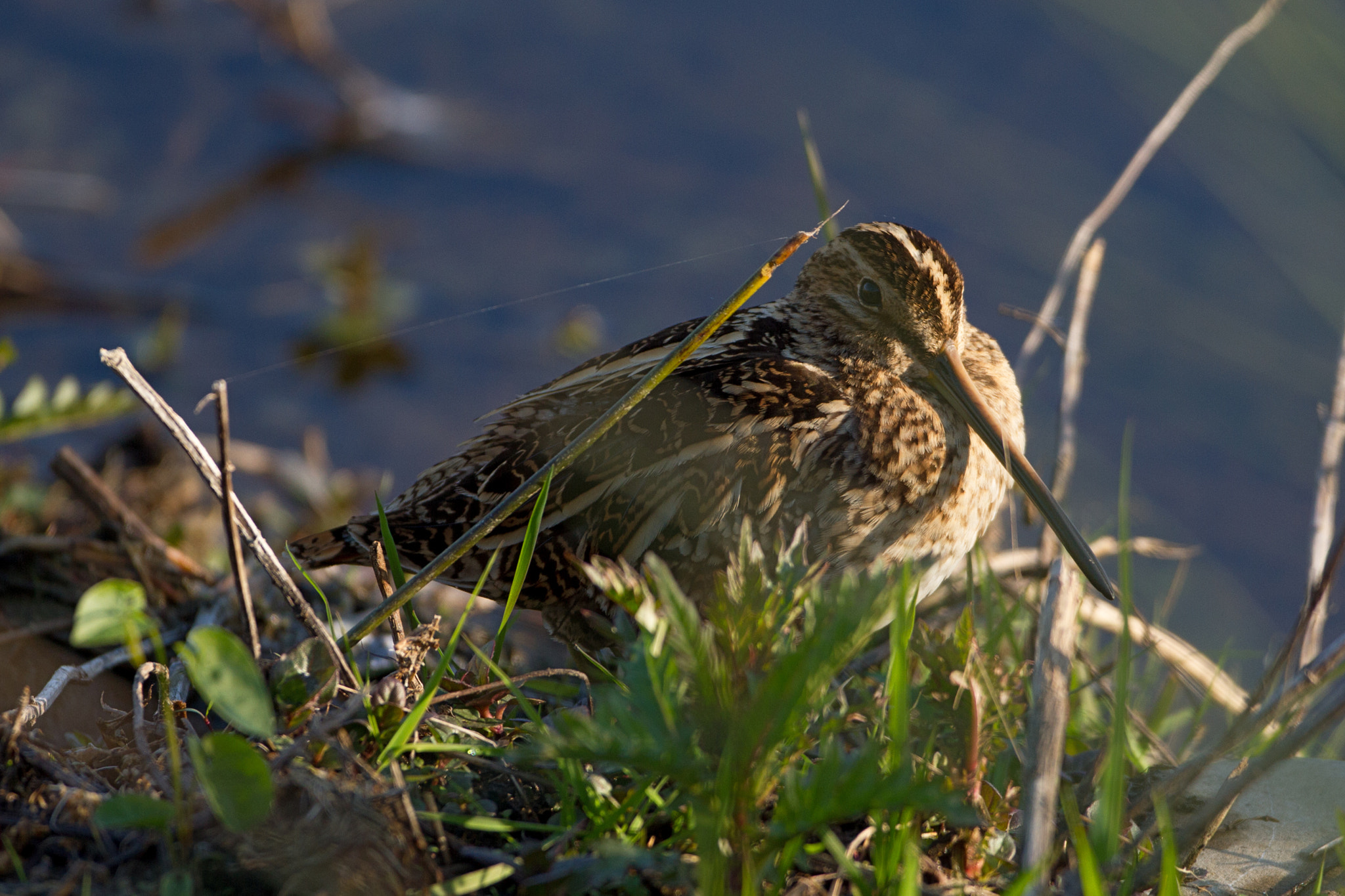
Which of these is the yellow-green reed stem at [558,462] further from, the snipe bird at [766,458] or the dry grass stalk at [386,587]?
the snipe bird at [766,458]

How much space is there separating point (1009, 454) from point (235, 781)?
71.7 inches

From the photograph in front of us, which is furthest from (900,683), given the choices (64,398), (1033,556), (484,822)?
(64,398)

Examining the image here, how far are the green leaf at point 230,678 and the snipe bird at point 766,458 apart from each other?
0.97 m

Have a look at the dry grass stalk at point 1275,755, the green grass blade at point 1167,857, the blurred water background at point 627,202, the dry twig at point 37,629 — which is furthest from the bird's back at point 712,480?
the blurred water background at point 627,202

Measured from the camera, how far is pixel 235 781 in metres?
1.50

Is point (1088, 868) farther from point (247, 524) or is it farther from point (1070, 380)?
point (1070, 380)

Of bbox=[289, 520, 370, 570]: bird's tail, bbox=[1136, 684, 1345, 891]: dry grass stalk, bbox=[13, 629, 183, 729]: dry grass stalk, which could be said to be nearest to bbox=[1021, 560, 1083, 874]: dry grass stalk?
bbox=[1136, 684, 1345, 891]: dry grass stalk

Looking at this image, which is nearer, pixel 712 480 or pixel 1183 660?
pixel 712 480

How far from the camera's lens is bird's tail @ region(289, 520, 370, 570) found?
2707 mm

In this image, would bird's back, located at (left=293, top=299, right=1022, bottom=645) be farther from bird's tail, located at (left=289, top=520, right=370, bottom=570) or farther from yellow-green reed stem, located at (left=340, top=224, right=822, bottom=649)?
yellow-green reed stem, located at (left=340, top=224, right=822, bottom=649)

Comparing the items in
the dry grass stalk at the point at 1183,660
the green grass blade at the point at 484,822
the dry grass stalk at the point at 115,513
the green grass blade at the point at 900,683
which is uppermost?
the dry grass stalk at the point at 115,513

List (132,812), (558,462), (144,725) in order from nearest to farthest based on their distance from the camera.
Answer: (132,812) < (144,725) < (558,462)

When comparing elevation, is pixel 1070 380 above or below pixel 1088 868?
above

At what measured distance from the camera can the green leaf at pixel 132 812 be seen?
1.49m
